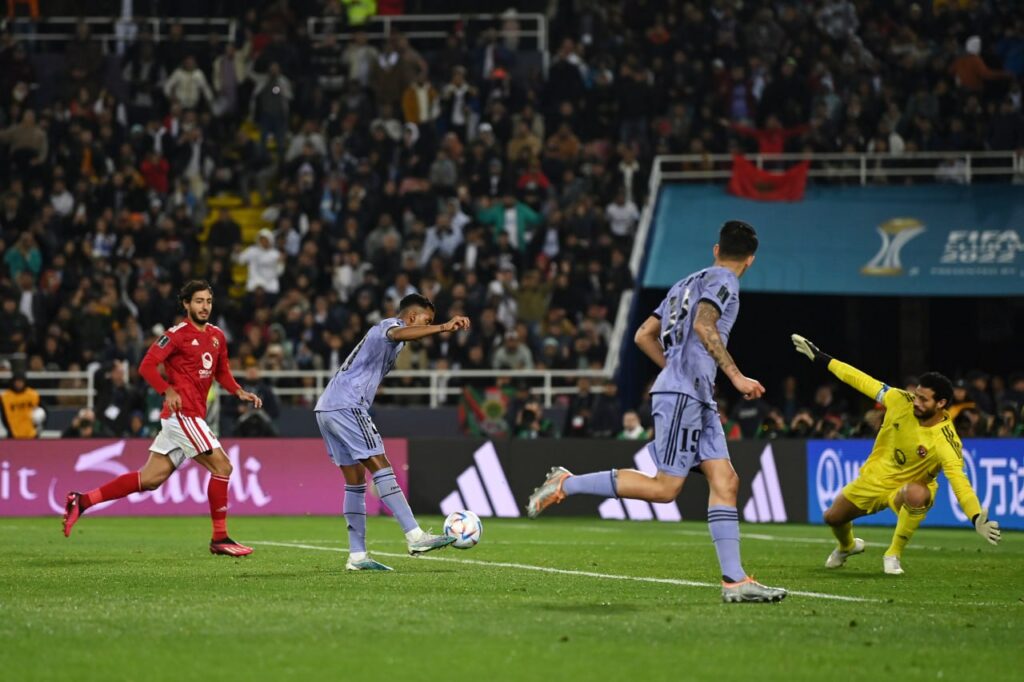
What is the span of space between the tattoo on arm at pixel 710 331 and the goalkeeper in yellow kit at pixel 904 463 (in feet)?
12.4

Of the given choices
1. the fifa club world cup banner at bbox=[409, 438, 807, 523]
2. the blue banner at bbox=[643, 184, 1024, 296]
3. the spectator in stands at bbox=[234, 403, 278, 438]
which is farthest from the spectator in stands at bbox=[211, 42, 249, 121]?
the fifa club world cup banner at bbox=[409, 438, 807, 523]

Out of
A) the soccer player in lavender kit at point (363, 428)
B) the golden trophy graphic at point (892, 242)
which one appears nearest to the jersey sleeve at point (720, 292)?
the soccer player in lavender kit at point (363, 428)

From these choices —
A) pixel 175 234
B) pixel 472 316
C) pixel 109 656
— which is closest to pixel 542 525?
pixel 472 316

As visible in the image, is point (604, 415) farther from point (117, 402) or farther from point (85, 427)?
point (85, 427)

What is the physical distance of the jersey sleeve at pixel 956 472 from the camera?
42.8ft

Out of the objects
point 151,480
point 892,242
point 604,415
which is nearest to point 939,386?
point 151,480

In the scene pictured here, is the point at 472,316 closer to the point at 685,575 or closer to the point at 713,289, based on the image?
the point at 685,575

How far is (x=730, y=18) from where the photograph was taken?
107ft

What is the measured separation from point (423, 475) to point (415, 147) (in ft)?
29.9

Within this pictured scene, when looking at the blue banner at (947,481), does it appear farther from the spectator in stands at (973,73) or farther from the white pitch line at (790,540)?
the spectator in stands at (973,73)

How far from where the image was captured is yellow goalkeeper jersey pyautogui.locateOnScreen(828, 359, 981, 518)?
1338cm

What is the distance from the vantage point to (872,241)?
28141 millimetres

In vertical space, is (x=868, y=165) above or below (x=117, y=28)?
below

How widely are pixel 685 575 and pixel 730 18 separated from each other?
21950 millimetres
